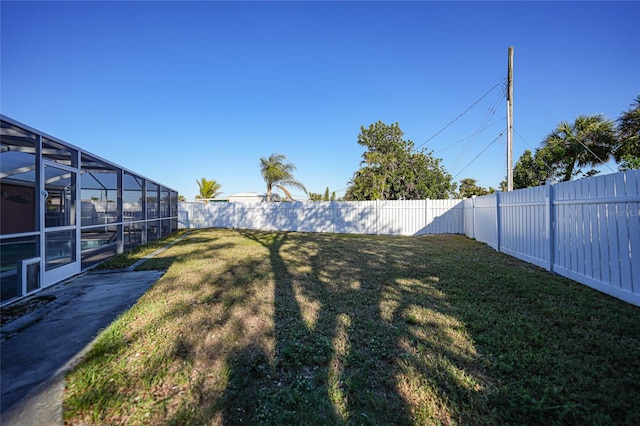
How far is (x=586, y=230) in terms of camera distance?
415 cm

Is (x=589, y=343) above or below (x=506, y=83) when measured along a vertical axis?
below

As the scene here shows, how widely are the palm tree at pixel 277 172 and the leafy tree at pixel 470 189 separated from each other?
19.6m

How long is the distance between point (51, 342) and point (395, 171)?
19198 mm

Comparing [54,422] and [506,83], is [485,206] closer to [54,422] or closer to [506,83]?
[506,83]

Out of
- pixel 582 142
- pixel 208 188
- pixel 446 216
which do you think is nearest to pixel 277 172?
pixel 446 216

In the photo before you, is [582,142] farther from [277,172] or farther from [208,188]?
[208,188]

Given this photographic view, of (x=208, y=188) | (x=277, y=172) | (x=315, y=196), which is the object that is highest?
(x=277, y=172)

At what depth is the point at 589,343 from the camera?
2.50 m

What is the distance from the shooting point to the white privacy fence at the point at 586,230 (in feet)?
11.1

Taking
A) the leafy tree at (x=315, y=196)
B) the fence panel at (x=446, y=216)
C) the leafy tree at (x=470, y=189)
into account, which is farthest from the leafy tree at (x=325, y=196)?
the fence panel at (x=446, y=216)

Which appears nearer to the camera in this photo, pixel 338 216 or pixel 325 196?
pixel 338 216

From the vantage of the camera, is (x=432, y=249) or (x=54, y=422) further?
(x=432, y=249)

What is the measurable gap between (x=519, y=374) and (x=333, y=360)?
1.45 m

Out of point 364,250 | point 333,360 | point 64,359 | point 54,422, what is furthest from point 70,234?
point 364,250
